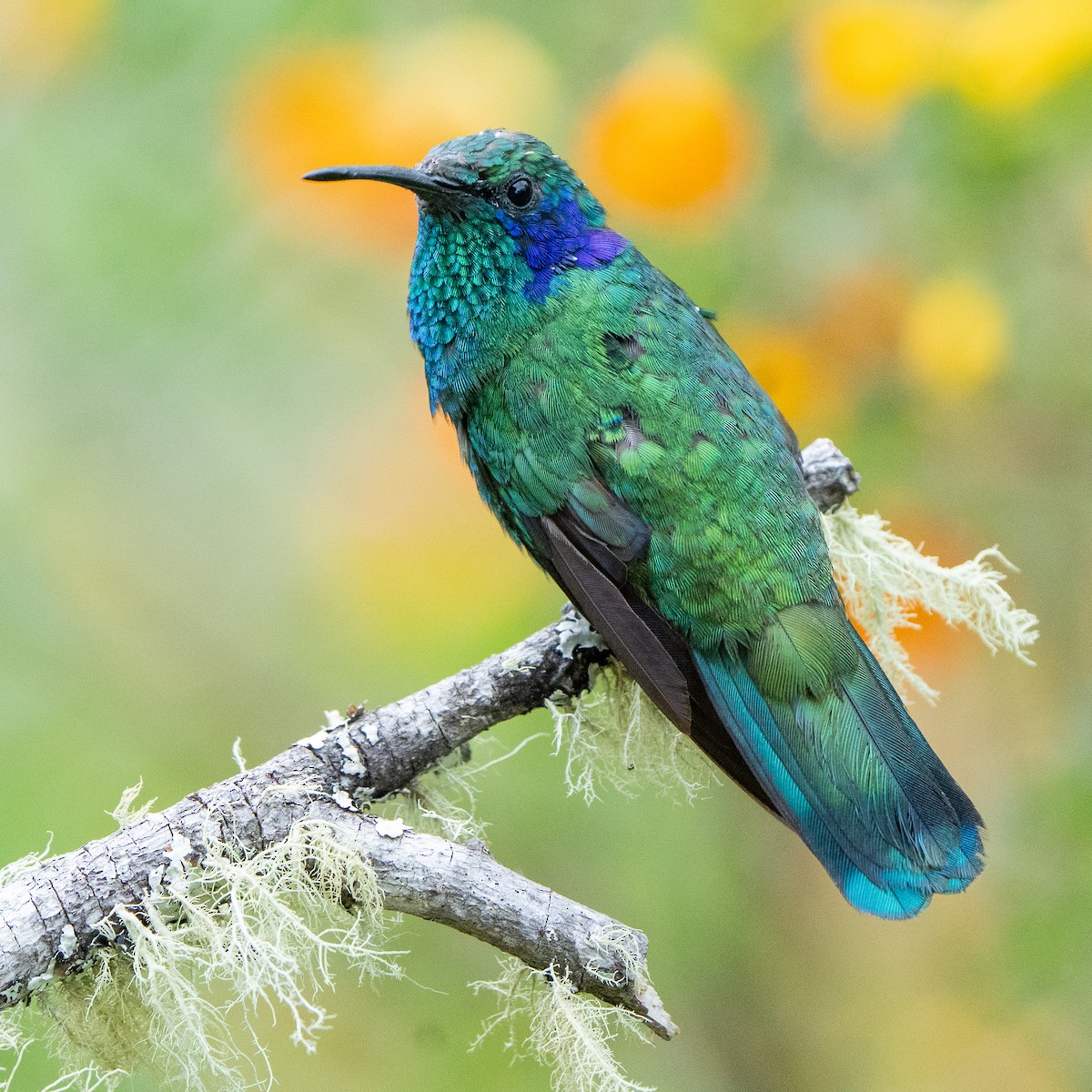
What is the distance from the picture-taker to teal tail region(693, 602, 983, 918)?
78.7 inches

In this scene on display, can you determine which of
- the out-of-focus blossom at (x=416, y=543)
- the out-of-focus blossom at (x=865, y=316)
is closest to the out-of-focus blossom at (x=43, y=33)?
the out-of-focus blossom at (x=416, y=543)

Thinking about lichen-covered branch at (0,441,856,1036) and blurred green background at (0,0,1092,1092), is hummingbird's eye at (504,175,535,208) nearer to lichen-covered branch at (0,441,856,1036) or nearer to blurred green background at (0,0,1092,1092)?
blurred green background at (0,0,1092,1092)

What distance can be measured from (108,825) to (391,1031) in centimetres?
81

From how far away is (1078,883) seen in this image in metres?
2.55

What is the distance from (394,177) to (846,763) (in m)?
1.35

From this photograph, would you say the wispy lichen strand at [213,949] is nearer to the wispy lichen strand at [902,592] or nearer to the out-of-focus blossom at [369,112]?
the wispy lichen strand at [902,592]

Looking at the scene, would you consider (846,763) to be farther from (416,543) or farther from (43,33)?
(43,33)

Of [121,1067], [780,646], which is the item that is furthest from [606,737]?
[121,1067]

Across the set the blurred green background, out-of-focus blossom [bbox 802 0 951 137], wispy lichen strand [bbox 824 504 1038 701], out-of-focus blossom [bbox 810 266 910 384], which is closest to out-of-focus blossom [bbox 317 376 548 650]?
the blurred green background

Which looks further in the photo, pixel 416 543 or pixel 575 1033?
pixel 416 543

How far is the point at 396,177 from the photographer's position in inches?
91.1

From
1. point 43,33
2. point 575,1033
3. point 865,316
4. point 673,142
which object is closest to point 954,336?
point 865,316

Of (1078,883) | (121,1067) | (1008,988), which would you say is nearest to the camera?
(121,1067)

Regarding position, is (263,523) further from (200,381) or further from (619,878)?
(619,878)
